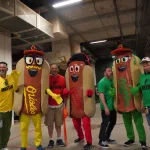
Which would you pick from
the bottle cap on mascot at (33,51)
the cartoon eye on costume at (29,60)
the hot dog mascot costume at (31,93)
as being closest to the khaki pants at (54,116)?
the hot dog mascot costume at (31,93)

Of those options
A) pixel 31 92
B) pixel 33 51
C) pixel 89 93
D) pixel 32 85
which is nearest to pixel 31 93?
pixel 31 92

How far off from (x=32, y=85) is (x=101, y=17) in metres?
4.85

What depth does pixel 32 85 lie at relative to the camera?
2.80m

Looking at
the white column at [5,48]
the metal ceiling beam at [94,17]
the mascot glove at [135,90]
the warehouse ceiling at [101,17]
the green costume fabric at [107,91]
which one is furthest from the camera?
the metal ceiling beam at [94,17]

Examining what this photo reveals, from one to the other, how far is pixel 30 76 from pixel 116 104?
1394mm

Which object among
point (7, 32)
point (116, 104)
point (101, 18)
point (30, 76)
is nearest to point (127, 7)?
point (101, 18)

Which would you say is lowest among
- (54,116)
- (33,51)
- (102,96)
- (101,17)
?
(54,116)

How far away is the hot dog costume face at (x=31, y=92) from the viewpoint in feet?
9.05

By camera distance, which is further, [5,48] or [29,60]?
[5,48]

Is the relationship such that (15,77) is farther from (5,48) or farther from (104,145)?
(5,48)

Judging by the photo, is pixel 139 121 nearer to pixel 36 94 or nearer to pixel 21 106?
pixel 36 94

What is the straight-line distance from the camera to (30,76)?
9.25ft

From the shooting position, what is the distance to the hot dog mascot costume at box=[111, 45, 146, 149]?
9.27ft

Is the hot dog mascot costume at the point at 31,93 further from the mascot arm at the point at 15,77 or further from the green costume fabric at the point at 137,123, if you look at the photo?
the green costume fabric at the point at 137,123
